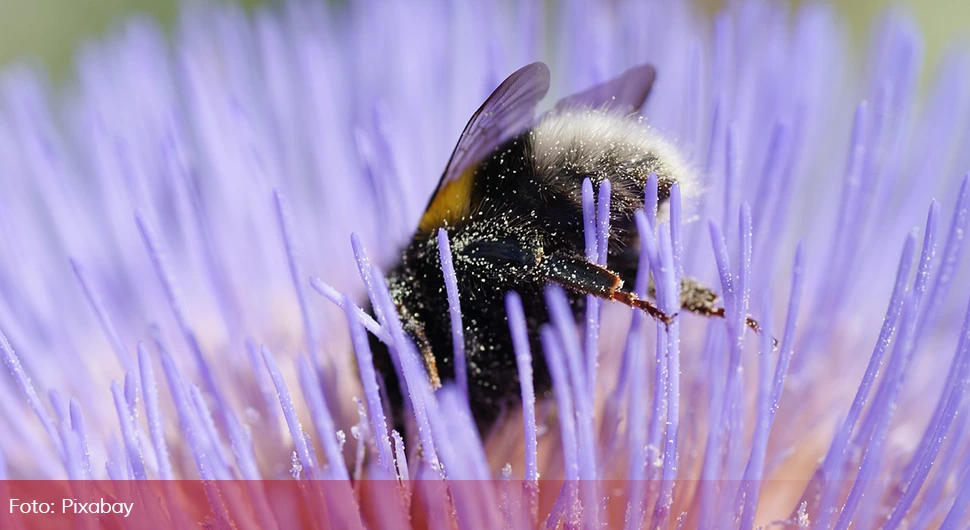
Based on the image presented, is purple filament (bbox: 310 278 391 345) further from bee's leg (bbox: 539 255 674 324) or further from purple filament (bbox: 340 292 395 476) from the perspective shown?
bee's leg (bbox: 539 255 674 324)

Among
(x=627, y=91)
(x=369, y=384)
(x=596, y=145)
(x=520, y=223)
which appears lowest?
(x=369, y=384)

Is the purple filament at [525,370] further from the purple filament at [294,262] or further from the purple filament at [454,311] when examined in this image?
the purple filament at [294,262]

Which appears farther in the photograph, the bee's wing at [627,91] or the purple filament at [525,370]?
the bee's wing at [627,91]

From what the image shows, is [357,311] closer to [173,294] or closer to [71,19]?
[173,294]

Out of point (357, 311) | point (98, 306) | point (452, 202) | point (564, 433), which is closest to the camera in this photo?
point (564, 433)

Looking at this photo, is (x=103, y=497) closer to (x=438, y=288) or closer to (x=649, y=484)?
(x=438, y=288)

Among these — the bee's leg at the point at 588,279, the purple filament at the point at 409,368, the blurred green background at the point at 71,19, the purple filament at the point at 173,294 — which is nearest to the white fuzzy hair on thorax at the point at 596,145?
the bee's leg at the point at 588,279

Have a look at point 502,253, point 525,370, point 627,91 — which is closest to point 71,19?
point 627,91
